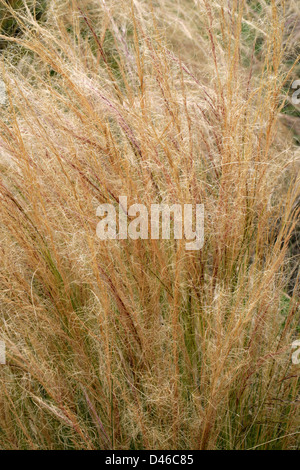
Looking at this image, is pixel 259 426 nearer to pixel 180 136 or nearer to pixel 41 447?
pixel 41 447

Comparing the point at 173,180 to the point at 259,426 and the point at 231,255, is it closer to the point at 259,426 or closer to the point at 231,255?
the point at 231,255

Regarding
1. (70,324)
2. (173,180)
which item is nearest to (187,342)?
(70,324)

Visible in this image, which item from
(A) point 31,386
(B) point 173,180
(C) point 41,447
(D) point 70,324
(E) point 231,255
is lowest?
(C) point 41,447

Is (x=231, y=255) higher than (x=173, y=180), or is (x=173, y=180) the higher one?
(x=173, y=180)

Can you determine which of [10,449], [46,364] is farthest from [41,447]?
[46,364]

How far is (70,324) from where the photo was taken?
130 cm

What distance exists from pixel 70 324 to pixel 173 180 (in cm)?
40

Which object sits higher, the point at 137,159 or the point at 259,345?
the point at 137,159

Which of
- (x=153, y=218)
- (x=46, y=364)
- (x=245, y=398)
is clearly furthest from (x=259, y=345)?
(x=46, y=364)

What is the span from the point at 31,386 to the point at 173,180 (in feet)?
1.88

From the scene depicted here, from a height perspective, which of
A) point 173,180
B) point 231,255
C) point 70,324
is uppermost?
point 173,180

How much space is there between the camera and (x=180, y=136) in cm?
135

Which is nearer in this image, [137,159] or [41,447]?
[41,447]

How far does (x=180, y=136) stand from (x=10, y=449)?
31.7 inches
